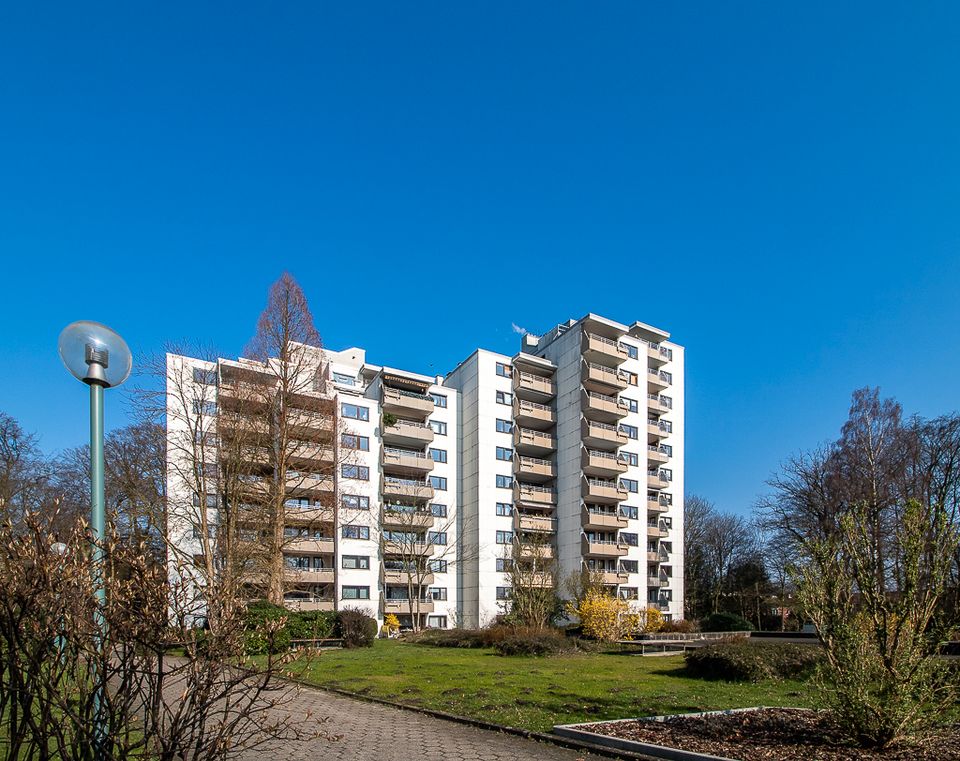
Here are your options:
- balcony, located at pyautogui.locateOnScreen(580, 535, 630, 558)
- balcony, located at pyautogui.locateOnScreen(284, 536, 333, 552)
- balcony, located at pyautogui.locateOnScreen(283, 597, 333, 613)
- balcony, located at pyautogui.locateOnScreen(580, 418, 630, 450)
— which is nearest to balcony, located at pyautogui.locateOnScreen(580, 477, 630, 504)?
balcony, located at pyautogui.locateOnScreen(580, 418, 630, 450)

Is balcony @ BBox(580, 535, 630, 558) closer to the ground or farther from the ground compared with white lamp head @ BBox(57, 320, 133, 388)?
closer to the ground

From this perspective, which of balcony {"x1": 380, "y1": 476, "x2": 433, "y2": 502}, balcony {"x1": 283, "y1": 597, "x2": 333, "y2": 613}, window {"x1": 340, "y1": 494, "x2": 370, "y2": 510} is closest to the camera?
balcony {"x1": 283, "y1": 597, "x2": 333, "y2": 613}

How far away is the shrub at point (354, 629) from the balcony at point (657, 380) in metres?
41.6

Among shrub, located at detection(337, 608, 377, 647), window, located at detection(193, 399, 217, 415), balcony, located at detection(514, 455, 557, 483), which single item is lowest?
shrub, located at detection(337, 608, 377, 647)

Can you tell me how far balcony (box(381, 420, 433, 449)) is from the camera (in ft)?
175

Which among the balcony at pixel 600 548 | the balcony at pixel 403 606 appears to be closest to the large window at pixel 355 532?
the balcony at pixel 403 606

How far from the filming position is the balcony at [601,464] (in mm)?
56719

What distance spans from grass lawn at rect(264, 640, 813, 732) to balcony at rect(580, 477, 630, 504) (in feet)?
106

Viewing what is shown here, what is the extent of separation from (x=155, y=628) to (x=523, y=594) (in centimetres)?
3219

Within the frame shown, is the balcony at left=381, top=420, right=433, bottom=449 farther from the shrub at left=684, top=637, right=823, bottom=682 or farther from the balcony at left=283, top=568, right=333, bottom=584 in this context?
the shrub at left=684, top=637, right=823, bottom=682

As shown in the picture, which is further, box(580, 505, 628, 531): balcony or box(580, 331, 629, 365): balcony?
box(580, 331, 629, 365): balcony

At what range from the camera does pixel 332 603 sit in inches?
1866

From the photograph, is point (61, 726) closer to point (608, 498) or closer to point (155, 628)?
point (155, 628)

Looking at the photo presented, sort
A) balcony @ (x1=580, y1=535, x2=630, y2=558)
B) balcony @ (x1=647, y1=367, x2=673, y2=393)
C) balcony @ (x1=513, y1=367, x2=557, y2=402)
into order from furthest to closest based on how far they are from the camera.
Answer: balcony @ (x1=647, y1=367, x2=673, y2=393) → balcony @ (x1=513, y1=367, x2=557, y2=402) → balcony @ (x1=580, y1=535, x2=630, y2=558)
